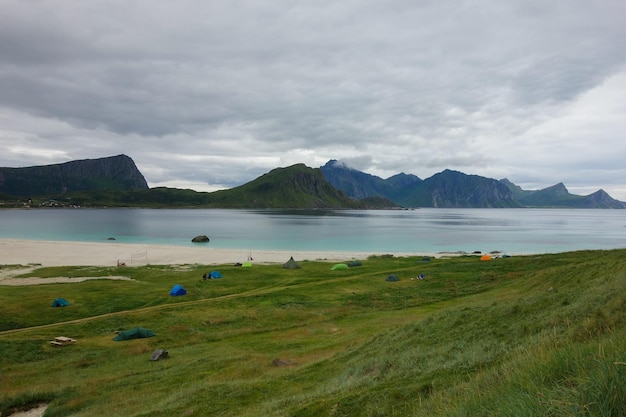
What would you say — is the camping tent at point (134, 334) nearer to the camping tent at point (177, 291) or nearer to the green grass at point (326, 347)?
the green grass at point (326, 347)

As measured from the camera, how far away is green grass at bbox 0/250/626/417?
7.61m

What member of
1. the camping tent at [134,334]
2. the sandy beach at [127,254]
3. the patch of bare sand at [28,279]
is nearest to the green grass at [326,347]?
the camping tent at [134,334]

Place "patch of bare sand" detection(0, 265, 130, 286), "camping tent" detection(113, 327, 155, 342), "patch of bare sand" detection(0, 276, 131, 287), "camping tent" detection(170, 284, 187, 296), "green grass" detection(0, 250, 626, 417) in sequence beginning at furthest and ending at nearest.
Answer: "patch of bare sand" detection(0, 265, 130, 286)
"patch of bare sand" detection(0, 276, 131, 287)
"camping tent" detection(170, 284, 187, 296)
"camping tent" detection(113, 327, 155, 342)
"green grass" detection(0, 250, 626, 417)

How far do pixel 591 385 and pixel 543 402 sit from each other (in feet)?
2.14

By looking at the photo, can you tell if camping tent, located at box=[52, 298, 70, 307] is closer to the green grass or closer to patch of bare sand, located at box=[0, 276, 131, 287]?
the green grass

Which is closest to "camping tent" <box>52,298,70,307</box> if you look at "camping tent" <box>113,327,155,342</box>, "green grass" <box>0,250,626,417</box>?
"green grass" <box>0,250,626,417</box>

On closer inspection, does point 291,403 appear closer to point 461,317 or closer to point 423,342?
point 423,342

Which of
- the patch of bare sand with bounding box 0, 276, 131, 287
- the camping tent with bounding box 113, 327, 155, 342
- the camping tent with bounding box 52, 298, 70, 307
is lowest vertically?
the camping tent with bounding box 113, 327, 155, 342

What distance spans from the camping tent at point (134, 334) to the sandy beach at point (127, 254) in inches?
2172

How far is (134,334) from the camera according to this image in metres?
38.3

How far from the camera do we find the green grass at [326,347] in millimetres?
7609

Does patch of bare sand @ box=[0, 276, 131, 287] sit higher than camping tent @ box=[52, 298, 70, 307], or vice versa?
camping tent @ box=[52, 298, 70, 307]

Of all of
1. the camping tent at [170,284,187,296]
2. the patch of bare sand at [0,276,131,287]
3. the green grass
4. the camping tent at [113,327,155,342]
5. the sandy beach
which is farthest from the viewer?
the sandy beach

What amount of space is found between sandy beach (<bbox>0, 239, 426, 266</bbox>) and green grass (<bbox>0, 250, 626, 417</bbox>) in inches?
1162
